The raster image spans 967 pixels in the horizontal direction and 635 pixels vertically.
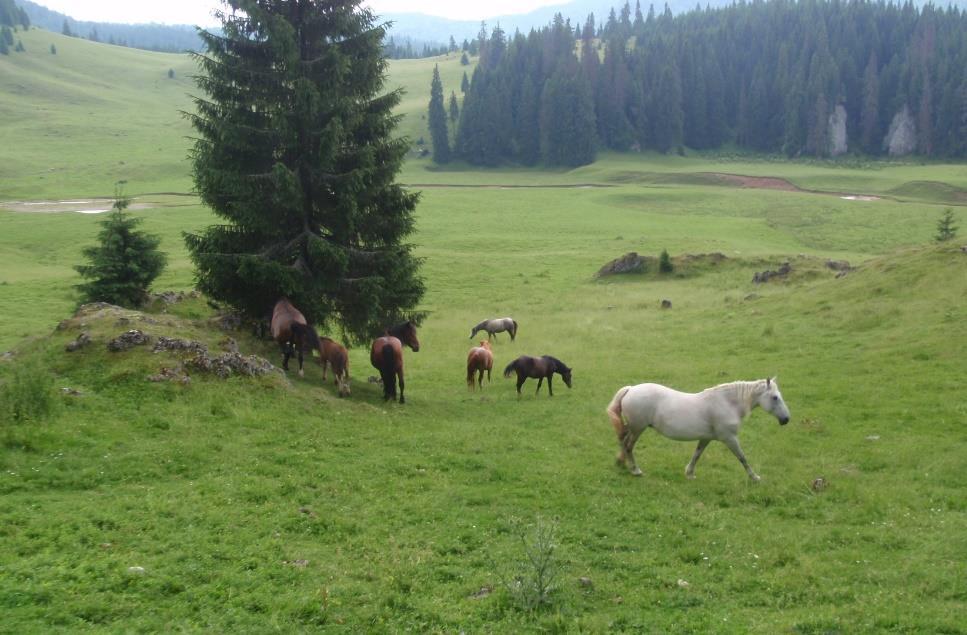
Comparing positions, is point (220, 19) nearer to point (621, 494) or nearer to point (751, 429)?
point (621, 494)

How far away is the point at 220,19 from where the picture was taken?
1895cm

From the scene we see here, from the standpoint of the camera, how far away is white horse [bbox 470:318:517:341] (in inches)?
1191

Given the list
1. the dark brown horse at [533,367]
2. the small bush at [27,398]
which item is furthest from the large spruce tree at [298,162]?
the small bush at [27,398]

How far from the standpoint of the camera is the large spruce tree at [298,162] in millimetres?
18578

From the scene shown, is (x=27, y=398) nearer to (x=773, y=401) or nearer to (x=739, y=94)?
(x=773, y=401)

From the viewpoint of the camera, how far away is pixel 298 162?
19.3m

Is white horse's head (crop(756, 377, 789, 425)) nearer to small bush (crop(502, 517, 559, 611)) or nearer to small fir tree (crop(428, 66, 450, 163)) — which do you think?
small bush (crop(502, 517, 559, 611))

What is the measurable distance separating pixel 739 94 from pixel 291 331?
502 feet

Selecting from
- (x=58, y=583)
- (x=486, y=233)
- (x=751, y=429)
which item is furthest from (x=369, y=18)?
(x=486, y=233)

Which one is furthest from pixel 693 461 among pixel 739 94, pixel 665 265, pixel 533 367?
pixel 739 94

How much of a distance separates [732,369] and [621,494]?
12229 mm

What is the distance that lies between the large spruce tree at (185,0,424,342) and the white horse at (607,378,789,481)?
8.89m

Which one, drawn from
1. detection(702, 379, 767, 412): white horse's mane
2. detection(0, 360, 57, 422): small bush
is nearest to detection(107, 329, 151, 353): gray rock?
detection(0, 360, 57, 422): small bush

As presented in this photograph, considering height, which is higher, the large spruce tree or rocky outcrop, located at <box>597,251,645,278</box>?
the large spruce tree
